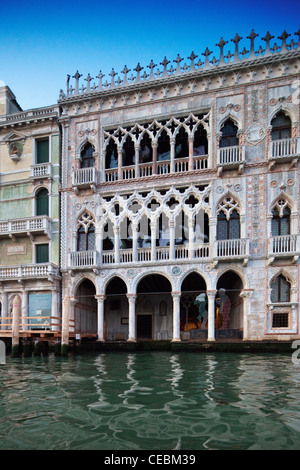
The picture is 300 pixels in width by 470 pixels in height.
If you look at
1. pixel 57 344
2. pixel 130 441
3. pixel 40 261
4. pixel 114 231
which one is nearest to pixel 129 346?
pixel 57 344

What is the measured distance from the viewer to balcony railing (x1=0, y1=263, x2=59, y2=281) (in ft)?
55.4

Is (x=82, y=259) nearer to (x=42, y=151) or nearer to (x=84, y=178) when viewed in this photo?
(x=84, y=178)

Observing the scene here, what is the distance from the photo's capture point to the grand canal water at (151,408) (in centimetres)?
400

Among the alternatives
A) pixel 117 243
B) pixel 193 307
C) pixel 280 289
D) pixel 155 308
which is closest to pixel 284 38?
pixel 280 289

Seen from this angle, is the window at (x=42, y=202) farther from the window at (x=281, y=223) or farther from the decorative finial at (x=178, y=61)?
the window at (x=281, y=223)

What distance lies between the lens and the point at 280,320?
570 inches

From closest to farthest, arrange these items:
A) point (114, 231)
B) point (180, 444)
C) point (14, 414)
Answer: point (180, 444) < point (14, 414) < point (114, 231)

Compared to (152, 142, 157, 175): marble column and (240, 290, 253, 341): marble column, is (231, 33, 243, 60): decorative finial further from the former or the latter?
(240, 290, 253, 341): marble column

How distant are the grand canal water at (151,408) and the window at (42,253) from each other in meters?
9.06

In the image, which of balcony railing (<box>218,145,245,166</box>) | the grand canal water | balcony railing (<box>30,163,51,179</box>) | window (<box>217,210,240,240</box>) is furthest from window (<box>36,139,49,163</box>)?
the grand canal water

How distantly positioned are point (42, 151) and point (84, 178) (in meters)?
3.33

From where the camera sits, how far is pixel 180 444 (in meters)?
3.86

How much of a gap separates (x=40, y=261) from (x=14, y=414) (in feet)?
44.1
